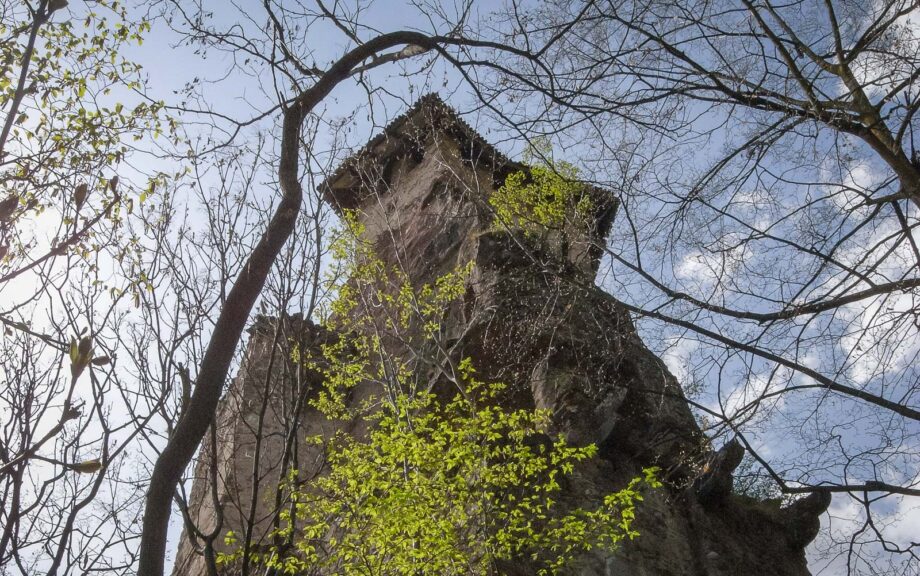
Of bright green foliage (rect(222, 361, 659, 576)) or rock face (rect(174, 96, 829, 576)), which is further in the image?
bright green foliage (rect(222, 361, 659, 576))

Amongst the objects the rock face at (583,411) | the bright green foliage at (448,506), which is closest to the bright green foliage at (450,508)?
the bright green foliage at (448,506)

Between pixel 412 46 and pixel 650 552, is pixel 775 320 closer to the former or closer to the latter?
pixel 412 46

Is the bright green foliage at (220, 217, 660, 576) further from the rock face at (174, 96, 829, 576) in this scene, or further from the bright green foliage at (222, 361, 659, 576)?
the rock face at (174, 96, 829, 576)

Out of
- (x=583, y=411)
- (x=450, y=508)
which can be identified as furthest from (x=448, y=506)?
(x=583, y=411)

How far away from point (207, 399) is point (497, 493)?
20.0 feet

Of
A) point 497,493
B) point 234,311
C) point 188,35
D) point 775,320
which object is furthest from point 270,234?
point 497,493

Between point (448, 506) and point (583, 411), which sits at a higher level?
point (583, 411)

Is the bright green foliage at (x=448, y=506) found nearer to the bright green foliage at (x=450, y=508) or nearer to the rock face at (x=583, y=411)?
the bright green foliage at (x=450, y=508)

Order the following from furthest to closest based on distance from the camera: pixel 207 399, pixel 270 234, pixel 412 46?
pixel 412 46 → pixel 270 234 → pixel 207 399

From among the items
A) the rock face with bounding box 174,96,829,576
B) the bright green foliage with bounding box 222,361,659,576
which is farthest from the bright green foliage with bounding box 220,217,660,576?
the rock face with bounding box 174,96,829,576

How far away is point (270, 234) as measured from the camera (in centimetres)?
313

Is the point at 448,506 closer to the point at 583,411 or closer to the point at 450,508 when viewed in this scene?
the point at 450,508

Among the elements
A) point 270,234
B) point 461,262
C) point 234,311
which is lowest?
point 234,311

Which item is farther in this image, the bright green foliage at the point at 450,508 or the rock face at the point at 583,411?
the bright green foliage at the point at 450,508
